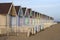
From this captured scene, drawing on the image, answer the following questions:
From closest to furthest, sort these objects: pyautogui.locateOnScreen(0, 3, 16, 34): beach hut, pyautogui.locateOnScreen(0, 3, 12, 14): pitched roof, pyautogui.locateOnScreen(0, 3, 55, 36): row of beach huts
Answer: pyautogui.locateOnScreen(0, 3, 55, 36): row of beach huts → pyautogui.locateOnScreen(0, 3, 16, 34): beach hut → pyautogui.locateOnScreen(0, 3, 12, 14): pitched roof

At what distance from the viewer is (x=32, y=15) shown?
156ft

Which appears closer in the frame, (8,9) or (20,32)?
(20,32)

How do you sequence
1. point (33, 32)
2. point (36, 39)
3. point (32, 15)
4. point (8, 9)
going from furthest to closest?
point (32, 15) < point (8, 9) < point (33, 32) < point (36, 39)

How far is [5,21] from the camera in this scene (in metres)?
30.0

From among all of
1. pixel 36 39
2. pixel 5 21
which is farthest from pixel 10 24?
pixel 36 39

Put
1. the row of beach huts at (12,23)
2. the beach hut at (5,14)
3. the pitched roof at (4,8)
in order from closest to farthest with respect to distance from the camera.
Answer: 1. the row of beach huts at (12,23)
2. the beach hut at (5,14)
3. the pitched roof at (4,8)

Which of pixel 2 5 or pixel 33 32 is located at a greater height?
pixel 2 5

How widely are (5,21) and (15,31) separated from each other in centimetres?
537

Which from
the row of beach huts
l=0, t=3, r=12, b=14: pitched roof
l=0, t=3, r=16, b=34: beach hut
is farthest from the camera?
l=0, t=3, r=12, b=14: pitched roof

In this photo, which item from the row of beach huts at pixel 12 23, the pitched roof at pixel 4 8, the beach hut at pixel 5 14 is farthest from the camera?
the pitched roof at pixel 4 8

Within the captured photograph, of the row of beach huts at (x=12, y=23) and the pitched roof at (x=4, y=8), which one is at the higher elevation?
the pitched roof at (x=4, y=8)

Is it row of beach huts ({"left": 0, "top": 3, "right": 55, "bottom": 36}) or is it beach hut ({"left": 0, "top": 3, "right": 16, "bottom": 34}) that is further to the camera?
beach hut ({"left": 0, "top": 3, "right": 16, "bottom": 34})

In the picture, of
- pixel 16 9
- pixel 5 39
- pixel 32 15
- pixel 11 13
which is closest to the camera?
pixel 5 39

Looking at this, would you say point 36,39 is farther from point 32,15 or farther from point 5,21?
point 32,15
